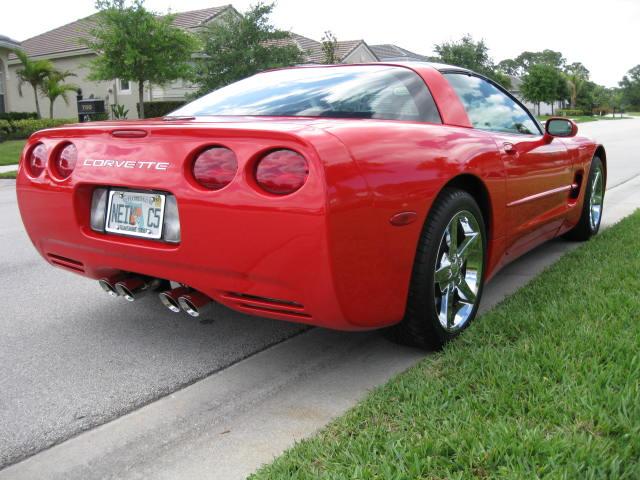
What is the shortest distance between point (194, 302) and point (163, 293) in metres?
0.17

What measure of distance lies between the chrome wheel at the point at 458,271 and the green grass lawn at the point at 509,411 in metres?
0.11

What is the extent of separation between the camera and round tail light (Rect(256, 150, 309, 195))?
2.37 m

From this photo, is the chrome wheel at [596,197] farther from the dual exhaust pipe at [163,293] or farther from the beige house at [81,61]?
the beige house at [81,61]

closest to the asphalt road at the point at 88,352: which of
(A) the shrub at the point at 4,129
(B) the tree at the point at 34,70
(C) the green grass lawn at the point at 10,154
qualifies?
(C) the green grass lawn at the point at 10,154

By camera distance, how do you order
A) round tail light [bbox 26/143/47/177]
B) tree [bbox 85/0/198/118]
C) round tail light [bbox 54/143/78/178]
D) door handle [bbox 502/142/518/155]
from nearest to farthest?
round tail light [bbox 54/143/78/178]
round tail light [bbox 26/143/47/177]
door handle [bbox 502/142/518/155]
tree [bbox 85/0/198/118]

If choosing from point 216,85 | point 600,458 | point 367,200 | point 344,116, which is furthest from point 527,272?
point 216,85

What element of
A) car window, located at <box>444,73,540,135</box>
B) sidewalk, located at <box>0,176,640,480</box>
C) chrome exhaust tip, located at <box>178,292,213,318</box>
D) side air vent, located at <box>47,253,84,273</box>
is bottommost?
sidewalk, located at <box>0,176,640,480</box>

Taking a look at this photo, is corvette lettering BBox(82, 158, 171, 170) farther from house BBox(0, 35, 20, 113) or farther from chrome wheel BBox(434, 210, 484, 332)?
house BBox(0, 35, 20, 113)

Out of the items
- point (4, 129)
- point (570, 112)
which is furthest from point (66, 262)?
point (570, 112)

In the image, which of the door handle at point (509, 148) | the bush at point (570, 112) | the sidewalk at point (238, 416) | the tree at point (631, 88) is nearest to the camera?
the sidewalk at point (238, 416)

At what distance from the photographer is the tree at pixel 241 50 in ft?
75.1

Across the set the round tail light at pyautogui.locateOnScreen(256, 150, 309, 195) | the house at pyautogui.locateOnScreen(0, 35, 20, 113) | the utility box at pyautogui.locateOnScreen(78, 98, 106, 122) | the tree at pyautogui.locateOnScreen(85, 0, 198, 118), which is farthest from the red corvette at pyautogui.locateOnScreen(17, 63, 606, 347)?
the house at pyautogui.locateOnScreen(0, 35, 20, 113)

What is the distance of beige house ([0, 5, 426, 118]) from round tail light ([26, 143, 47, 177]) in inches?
1006

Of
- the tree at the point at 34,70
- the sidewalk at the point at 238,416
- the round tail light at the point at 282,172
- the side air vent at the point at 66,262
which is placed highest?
the tree at the point at 34,70
